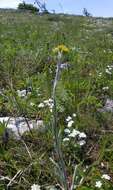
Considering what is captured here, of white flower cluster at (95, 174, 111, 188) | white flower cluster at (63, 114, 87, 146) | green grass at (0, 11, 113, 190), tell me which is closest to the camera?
white flower cluster at (95, 174, 111, 188)

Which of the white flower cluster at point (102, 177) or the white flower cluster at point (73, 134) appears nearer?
the white flower cluster at point (102, 177)

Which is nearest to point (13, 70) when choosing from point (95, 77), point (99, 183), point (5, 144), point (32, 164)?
point (95, 77)

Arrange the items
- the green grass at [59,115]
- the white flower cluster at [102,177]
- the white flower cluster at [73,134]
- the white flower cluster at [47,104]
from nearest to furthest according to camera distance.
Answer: the white flower cluster at [102,177] → the green grass at [59,115] → the white flower cluster at [73,134] → the white flower cluster at [47,104]

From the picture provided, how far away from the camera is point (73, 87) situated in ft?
21.4

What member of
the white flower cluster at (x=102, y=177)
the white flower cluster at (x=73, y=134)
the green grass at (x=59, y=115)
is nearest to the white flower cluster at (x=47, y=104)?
the green grass at (x=59, y=115)

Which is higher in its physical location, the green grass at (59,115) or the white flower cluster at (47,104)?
the white flower cluster at (47,104)

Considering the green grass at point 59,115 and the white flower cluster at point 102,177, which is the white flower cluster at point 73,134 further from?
the white flower cluster at point 102,177

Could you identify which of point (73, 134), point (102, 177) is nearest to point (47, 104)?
point (73, 134)

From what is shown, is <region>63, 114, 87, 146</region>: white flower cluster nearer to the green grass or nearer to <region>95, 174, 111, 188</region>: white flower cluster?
the green grass

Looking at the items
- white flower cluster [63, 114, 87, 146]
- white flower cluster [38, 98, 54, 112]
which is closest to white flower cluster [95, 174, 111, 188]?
white flower cluster [63, 114, 87, 146]

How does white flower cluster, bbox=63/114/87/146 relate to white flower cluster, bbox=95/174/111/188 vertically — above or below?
above

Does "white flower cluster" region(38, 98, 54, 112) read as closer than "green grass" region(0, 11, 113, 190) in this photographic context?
No

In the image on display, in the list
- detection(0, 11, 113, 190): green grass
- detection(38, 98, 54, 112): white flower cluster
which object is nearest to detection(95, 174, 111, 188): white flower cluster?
detection(0, 11, 113, 190): green grass

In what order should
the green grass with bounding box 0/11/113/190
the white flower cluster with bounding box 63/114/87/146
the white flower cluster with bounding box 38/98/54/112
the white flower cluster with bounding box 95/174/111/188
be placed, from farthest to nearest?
the white flower cluster with bounding box 38/98/54/112 < the white flower cluster with bounding box 63/114/87/146 < the green grass with bounding box 0/11/113/190 < the white flower cluster with bounding box 95/174/111/188
